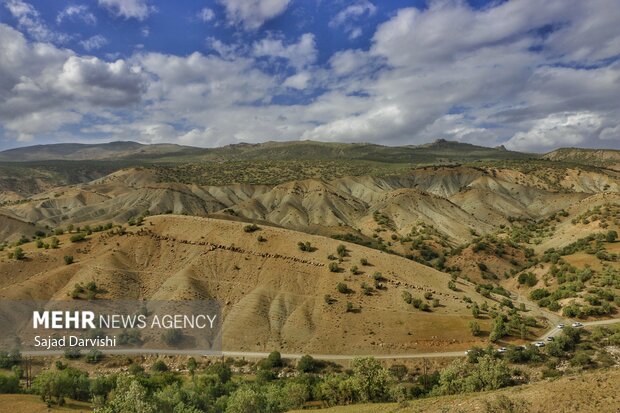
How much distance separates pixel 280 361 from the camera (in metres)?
54.4

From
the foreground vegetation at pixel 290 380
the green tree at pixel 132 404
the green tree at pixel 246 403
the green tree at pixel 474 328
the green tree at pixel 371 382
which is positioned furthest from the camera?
the green tree at pixel 474 328

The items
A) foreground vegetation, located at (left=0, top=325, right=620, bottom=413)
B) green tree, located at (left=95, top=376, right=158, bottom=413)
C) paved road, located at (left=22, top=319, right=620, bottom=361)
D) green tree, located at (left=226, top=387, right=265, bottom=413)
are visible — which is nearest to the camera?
green tree, located at (left=95, top=376, right=158, bottom=413)

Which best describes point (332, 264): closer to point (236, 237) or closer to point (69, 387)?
point (236, 237)

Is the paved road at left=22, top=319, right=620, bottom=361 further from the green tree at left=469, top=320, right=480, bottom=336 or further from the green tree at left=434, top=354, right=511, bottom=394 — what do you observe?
the green tree at left=434, top=354, right=511, bottom=394

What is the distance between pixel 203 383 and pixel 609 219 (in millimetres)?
99906

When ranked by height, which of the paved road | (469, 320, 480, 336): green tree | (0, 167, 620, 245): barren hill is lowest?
the paved road

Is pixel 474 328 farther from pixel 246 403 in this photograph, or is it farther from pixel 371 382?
pixel 246 403

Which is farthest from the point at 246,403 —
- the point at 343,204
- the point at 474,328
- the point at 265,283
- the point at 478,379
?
the point at 343,204

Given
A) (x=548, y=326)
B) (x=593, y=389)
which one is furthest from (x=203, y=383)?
(x=548, y=326)

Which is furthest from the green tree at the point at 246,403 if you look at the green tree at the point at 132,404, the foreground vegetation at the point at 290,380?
the green tree at the point at 132,404

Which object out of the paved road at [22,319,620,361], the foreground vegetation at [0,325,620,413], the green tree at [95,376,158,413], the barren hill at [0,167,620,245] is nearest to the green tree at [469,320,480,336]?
the paved road at [22,319,620,361]

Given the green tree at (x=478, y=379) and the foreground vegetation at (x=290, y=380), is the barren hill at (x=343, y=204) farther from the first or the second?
the green tree at (x=478, y=379)

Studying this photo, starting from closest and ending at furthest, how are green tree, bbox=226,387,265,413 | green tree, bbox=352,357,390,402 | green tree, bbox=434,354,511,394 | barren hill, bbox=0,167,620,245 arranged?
green tree, bbox=226,387,265,413
green tree, bbox=434,354,511,394
green tree, bbox=352,357,390,402
barren hill, bbox=0,167,620,245

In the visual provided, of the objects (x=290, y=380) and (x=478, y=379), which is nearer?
(x=478, y=379)
